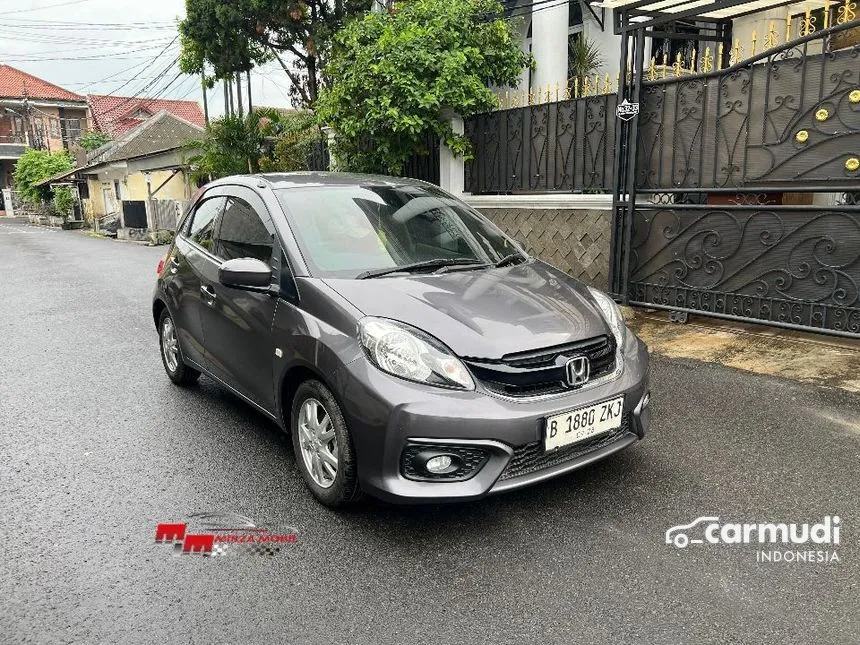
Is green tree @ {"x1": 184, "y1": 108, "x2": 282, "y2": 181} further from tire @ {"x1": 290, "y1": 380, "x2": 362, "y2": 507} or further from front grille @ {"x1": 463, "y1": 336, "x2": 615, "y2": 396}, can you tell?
front grille @ {"x1": 463, "y1": 336, "x2": 615, "y2": 396}

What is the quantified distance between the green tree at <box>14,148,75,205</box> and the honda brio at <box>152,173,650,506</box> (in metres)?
48.8

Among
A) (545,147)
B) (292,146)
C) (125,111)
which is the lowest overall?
(545,147)

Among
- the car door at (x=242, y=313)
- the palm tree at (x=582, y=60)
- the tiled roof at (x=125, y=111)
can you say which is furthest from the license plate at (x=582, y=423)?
the tiled roof at (x=125, y=111)

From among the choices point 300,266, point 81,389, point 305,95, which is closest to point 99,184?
point 305,95

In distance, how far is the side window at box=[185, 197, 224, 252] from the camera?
4352mm

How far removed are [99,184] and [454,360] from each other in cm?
4070

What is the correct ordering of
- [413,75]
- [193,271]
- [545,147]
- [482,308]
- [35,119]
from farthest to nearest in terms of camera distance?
[35,119], [413,75], [545,147], [193,271], [482,308]

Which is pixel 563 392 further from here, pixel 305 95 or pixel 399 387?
pixel 305 95

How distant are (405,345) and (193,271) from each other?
7.22ft

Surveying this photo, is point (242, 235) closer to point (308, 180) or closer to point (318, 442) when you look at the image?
point (308, 180)

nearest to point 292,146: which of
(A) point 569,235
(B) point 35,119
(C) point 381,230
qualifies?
(A) point 569,235

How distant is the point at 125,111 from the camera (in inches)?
1962

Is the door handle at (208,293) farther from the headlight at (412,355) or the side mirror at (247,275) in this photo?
the headlight at (412,355)

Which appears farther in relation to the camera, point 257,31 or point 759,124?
point 257,31
